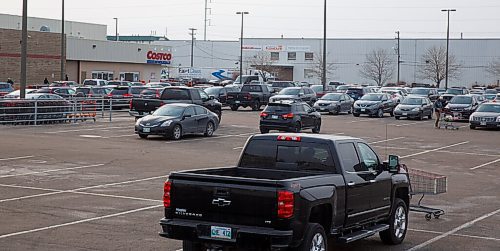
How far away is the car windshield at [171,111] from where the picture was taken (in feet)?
106

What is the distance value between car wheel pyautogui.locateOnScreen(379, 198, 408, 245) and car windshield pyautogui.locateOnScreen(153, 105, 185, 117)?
20051mm

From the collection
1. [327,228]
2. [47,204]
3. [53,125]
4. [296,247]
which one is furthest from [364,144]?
[53,125]

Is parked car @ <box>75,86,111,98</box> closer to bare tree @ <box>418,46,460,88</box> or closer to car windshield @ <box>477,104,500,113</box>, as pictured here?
car windshield @ <box>477,104,500,113</box>

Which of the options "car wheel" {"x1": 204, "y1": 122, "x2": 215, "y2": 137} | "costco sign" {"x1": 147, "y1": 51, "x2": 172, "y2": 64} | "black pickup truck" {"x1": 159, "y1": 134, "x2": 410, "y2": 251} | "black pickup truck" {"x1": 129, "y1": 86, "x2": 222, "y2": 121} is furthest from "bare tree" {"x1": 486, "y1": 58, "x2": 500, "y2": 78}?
"black pickup truck" {"x1": 159, "y1": 134, "x2": 410, "y2": 251}

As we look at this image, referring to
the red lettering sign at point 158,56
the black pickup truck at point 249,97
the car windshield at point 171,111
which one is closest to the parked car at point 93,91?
the black pickup truck at point 249,97

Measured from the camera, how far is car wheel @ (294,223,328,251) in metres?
9.72

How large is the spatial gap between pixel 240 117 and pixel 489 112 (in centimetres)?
1344

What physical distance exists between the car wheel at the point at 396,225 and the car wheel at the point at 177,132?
62.9ft

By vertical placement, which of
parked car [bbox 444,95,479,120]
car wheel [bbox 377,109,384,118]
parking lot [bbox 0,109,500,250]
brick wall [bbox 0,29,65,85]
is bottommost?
parking lot [bbox 0,109,500,250]

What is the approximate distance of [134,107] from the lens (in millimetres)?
40125

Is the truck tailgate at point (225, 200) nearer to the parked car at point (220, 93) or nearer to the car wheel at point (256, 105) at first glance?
the car wheel at point (256, 105)

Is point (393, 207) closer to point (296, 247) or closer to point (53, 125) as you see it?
point (296, 247)

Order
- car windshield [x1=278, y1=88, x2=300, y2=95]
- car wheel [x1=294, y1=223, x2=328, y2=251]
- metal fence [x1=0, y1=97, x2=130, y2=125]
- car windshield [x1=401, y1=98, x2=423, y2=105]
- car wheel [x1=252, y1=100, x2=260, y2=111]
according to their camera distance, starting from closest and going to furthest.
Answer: car wheel [x1=294, y1=223, x2=328, y2=251]
metal fence [x1=0, y1=97, x2=130, y2=125]
car windshield [x1=401, y1=98, x2=423, y2=105]
car wheel [x1=252, y1=100, x2=260, y2=111]
car windshield [x1=278, y1=88, x2=300, y2=95]

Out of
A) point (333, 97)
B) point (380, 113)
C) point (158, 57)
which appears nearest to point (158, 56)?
point (158, 57)
